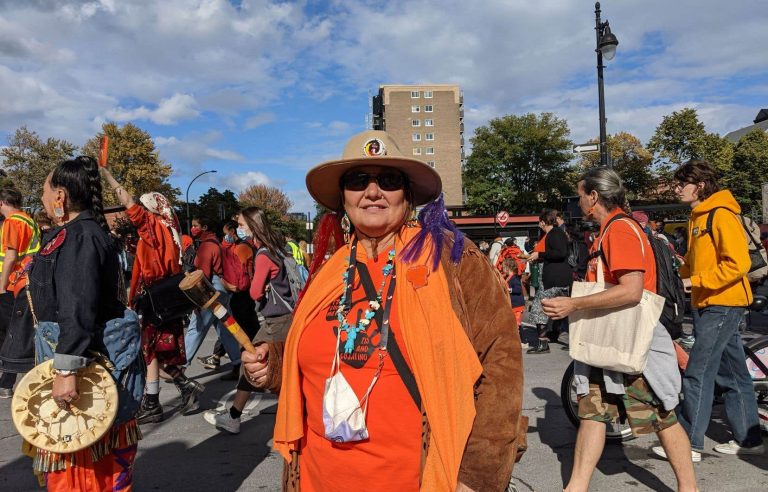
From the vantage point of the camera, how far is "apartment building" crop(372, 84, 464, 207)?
7481 centimetres

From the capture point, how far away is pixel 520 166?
49969mm

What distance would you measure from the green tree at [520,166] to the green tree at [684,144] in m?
8.72

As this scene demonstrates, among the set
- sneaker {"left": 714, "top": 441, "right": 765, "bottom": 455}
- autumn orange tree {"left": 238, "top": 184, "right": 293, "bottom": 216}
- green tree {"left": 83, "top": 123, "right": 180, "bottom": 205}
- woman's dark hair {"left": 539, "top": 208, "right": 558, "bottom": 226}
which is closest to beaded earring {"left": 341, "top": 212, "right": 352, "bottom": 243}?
sneaker {"left": 714, "top": 441, "right": 765, "bottom": 455}

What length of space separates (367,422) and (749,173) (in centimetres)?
4854

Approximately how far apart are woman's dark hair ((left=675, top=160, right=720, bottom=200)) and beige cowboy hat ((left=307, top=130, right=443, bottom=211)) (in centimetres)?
279

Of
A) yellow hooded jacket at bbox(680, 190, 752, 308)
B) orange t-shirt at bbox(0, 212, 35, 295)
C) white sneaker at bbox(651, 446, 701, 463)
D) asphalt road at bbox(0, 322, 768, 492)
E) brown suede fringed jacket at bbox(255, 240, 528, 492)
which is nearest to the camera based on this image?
brown suede fringed jacket at bbox(255, 240, 528, 492)

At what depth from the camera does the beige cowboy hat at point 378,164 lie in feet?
5.98

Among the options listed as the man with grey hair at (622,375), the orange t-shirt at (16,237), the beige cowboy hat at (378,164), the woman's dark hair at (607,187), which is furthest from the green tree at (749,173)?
the beige cowboy hat at (378,164)

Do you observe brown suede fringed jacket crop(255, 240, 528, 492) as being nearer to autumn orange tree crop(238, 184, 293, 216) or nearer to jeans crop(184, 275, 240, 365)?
jeans crop(184, 275, 240, 365)

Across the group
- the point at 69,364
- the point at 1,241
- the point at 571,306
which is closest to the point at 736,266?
the point at 571,306

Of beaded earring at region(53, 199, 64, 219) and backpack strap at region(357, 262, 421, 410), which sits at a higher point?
beaded earring at region(53, 199, 64, 219)

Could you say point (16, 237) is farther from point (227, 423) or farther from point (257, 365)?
point (257, 365)

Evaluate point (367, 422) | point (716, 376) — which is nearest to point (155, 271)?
point (367, 422)

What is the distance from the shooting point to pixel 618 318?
3.07 meters
